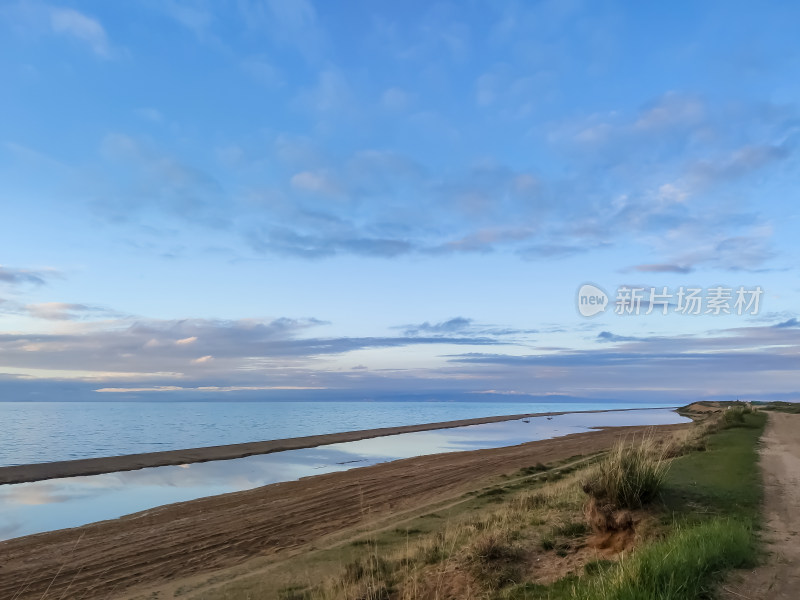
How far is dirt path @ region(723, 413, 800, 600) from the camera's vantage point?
259 inches

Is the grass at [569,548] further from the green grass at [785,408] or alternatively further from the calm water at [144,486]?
the green grass at [785,408]

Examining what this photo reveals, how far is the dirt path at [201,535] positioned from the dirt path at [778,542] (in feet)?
35.7

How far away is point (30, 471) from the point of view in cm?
3203

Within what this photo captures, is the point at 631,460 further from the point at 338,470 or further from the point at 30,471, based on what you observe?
the point at 30,471

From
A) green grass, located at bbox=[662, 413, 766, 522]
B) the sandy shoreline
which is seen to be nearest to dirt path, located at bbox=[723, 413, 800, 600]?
green grass, located at bbox=[662, 413, 766, 522]

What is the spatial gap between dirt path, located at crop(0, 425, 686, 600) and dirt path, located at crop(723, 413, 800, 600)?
10878mm

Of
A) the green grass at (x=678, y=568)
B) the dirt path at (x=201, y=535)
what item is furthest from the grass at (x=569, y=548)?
the dirt path at (x=201, y=535)

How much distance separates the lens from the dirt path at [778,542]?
21.6 ft

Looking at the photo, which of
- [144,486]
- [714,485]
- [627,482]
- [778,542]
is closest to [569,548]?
[627,482]

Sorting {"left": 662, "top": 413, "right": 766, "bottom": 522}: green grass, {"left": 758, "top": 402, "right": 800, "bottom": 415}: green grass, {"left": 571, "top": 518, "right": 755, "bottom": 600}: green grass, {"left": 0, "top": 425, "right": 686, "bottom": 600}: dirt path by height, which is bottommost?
{"left": 0, "top": 425, "right": 686, "bottom": 600}: dirt path

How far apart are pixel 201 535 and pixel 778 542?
14641 millimetres

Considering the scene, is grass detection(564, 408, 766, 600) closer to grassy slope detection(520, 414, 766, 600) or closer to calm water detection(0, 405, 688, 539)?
grassy slope detection(520, 414, 766, 600)

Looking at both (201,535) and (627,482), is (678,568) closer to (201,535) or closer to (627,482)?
(627,482)

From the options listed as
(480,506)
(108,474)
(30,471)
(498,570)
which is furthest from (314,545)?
(30,471)
